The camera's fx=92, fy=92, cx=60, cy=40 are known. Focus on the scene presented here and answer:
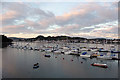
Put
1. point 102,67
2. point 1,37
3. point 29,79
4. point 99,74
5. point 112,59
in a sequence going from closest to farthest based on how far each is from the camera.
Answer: point 29,79
point 99,74
point 102,67
point 112,59
point 1,37

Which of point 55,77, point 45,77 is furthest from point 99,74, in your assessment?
point 45,77

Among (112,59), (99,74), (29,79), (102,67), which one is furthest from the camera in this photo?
(112,59)

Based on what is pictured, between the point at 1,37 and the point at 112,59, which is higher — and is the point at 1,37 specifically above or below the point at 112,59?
above

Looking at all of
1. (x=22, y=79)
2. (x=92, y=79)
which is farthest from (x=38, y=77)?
(x=92, y=79)

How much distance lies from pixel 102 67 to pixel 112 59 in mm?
10605

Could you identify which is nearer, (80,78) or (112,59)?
(80,78)

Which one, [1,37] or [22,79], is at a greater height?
[1,37]

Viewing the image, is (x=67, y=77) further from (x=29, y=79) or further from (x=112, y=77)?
(x=112, y=77)

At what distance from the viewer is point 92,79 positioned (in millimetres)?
17156

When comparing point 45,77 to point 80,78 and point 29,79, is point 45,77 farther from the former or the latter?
point 80,78

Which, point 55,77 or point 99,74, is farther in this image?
point 99,74

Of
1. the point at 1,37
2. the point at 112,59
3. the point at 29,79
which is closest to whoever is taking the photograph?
the point at 29,79

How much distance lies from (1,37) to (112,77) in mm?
148469

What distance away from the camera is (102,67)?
76.2 ft
